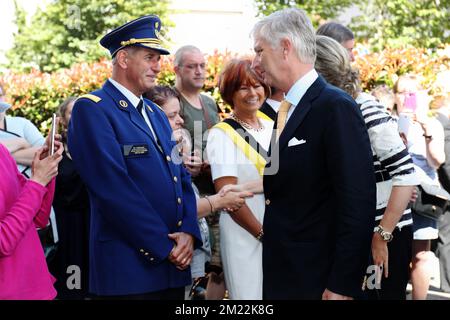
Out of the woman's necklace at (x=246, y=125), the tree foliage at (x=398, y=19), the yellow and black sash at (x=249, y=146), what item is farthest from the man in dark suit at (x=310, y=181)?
the tree foliage at (x=398, y=19)

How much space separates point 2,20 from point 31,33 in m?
3.72

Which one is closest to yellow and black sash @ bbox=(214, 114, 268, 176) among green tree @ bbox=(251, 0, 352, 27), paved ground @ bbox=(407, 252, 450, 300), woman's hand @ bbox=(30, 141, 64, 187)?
woman's hand @ bbox=(30, 141, 64, 187)

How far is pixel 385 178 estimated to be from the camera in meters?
3.78

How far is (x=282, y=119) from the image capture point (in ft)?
11.0

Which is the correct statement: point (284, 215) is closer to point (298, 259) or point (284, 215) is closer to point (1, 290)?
point (298, 259)

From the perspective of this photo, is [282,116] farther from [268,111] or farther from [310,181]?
[268,111]

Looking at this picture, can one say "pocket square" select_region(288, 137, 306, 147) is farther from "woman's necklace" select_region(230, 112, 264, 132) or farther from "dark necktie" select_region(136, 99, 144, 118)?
"woman's necklace" select_region(230, 112, 264, 132)

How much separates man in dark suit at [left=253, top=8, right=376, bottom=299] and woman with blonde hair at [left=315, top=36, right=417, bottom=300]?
0.47 metres

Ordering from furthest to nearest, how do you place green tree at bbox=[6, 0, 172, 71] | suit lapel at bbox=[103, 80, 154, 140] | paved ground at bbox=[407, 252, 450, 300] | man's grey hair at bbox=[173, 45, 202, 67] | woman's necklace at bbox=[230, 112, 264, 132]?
1. green tree at bbox=[6, 0, 172, 71]
2. paved ground at bbox=[407, 252, 450, 300]
3. man's grey hair at bbox=[173, 45, 202, 67]
4. woman's necklace at bbox=[230, 112, 264, 132]
5. suit lapel at bbox=[103, 80, 154, 140]

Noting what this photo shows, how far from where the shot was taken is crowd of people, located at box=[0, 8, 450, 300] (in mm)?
3072

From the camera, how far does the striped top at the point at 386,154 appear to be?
364 cm

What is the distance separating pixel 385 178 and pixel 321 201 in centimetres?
79

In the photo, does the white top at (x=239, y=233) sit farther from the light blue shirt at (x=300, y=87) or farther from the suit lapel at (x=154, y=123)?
the light blue shirt at (x=300, y=87)

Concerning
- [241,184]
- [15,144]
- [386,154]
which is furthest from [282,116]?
[15,144]
